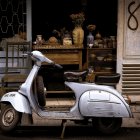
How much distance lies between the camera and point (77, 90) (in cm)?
831

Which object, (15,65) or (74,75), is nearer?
(74,75)

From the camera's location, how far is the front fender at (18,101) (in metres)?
8.16

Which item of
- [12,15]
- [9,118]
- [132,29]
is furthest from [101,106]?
[12,15]

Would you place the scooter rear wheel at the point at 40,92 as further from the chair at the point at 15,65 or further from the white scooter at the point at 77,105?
the chair at the point at 15,65

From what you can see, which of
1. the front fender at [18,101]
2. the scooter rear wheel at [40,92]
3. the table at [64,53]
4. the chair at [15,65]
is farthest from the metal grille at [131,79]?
the front fender at [18,101]

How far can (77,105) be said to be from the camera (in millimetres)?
8289

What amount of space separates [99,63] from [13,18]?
2.16m

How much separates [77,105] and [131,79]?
139 inches

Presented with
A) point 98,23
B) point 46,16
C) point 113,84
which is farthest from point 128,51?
point 113,84

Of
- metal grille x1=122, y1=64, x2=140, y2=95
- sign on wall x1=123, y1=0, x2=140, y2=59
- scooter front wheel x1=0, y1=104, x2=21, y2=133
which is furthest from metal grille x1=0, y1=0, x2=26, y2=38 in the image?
scooter front wheel x1=0, y1=104, x2=21, y2=133

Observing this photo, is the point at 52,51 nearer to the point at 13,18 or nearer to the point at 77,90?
the point at 13,18

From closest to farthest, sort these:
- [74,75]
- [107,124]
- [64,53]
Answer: [74,75], [107,124], [64,53]

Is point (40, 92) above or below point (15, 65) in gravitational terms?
below

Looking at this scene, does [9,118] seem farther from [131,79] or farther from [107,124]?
[131,79]
